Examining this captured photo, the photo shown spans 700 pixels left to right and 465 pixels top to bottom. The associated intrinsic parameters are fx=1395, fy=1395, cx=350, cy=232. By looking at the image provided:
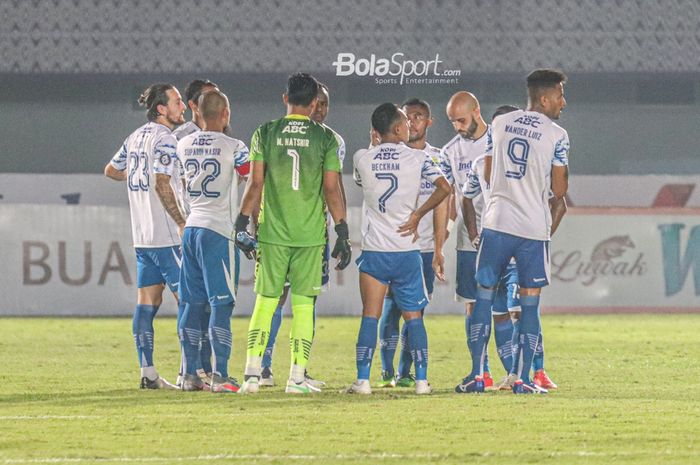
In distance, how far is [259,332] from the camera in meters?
8.07

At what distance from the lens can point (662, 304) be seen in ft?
55.9

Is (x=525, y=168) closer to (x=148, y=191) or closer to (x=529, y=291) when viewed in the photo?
(x=529, y=291)

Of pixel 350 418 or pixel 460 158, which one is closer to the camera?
pixel 350 418

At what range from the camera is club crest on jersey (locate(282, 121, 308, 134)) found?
7.96 meters

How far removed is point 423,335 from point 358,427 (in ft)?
5.74

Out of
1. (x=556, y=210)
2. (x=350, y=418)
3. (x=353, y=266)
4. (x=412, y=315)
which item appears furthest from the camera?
(x=353, y=266)

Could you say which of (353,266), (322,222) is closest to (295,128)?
(322,222)

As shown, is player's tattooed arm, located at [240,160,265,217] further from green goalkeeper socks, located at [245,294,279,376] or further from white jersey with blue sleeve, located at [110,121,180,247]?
white jersey with blue sleeve, located at [110,121,180,247]

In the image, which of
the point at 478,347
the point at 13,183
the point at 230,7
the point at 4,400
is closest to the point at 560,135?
the point at 478,347

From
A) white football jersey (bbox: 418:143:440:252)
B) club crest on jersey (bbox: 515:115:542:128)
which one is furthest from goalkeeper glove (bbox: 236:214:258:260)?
club crest on jersey (bbox: 515:115:542:128)

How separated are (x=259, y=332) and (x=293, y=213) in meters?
0.72

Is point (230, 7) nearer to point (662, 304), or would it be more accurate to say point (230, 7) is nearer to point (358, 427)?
point (662, 304)

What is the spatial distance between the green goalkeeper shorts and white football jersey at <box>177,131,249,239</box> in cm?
38

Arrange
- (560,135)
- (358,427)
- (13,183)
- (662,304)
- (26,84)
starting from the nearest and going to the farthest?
(358,427) < (560,135) < (662,304) < (13,183) < (26,84)
